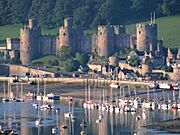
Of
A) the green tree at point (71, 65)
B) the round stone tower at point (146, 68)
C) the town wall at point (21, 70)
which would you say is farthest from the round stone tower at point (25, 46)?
the round stone tower at point (146, 68)

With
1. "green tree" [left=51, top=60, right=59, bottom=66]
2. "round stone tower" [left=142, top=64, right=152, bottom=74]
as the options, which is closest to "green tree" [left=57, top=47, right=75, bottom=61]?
"green tree" [left=51, top=60, right=59, bottom=66]

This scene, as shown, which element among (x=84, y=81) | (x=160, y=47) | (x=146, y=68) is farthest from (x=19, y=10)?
(x=84, y=81)

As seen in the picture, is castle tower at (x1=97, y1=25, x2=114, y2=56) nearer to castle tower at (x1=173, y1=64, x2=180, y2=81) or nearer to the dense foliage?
the dense foliage

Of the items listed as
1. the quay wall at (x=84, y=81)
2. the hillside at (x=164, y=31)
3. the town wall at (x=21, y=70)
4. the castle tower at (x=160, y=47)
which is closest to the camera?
the quay wall at (x=84, y=81)

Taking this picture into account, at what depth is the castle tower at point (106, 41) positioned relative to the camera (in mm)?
146875

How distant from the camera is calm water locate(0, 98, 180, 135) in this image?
3930 inches

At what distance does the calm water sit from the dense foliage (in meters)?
49.7

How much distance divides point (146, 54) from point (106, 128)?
4086 centimetres

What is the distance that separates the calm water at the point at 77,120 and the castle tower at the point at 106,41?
105ft

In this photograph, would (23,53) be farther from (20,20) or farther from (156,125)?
(156,125)

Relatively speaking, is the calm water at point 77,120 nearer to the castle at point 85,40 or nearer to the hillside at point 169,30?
the castle at point 85,40

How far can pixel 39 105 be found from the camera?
379ft

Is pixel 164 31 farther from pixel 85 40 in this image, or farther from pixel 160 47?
pixel 160 47

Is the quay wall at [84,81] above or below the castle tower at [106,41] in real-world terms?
below
